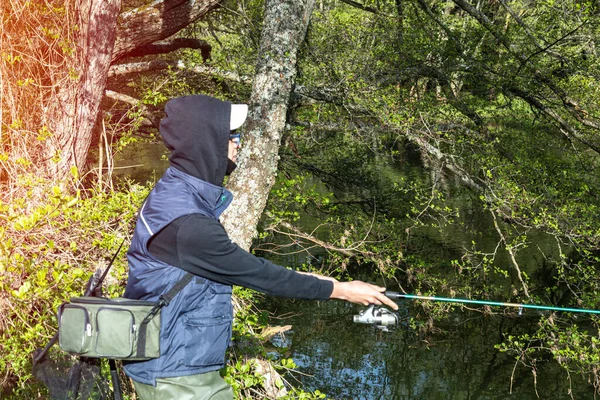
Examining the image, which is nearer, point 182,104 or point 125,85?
point 182,104

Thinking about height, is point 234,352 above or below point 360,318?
below

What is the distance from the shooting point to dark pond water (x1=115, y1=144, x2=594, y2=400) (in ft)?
26.7

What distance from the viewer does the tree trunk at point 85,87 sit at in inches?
221

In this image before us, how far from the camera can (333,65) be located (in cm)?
755

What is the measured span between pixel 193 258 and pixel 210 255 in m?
0.07

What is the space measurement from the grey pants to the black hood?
2.63ft

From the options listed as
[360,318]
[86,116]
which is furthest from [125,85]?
[360,318]

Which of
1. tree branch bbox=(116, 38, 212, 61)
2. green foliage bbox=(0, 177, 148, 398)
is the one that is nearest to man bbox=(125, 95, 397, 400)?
green foliage bbox=(0, 177, 148, 398)

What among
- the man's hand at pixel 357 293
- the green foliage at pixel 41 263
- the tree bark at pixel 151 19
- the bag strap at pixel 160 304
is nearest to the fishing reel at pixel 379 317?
the man's hand at pixel 357 293

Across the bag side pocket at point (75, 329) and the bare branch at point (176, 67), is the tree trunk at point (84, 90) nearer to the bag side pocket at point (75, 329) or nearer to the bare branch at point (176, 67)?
the bare branch at point (176, 67)

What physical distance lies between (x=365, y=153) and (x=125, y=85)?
3.85m

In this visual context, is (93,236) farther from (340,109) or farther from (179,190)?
(340,109)

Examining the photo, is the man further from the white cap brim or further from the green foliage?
the green foliage

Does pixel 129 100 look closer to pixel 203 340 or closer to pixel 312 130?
pixel 312 130
